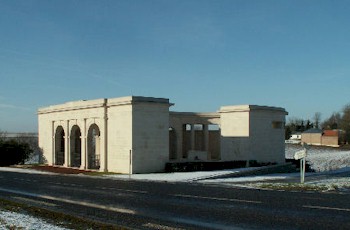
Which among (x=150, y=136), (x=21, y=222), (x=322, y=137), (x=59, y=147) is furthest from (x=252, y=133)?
(x=322, y=137)

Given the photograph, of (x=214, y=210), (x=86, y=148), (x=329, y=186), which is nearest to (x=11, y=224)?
(x=214, y=210)

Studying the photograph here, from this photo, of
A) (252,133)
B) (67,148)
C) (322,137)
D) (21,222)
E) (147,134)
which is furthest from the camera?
(322,137)

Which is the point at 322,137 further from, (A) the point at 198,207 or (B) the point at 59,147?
(A) the point at 198,207

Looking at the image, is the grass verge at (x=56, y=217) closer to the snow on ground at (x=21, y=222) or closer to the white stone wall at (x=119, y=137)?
the snow on ground at (x=21, y=222)

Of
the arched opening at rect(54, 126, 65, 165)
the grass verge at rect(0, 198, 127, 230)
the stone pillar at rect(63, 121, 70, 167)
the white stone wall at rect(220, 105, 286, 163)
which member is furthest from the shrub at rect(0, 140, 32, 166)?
the grass verge at rect(0, 198, 127, 230)

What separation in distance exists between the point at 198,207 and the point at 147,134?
18.6 meters

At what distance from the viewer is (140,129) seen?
3130 centimetres

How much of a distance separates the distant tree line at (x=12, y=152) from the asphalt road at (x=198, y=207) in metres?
29.4

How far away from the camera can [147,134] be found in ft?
104

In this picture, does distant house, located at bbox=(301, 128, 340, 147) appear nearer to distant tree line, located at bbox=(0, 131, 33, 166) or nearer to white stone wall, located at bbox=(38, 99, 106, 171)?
distant tree line, located at bbox=(0, 131, 33, 166)

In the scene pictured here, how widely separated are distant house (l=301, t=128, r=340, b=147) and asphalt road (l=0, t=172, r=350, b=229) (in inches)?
3792

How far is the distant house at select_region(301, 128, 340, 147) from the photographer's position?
108669 mm

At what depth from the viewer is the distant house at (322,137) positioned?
109 metres

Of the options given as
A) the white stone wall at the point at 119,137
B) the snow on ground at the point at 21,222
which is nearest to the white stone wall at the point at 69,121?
the white stone wall at the point at 119,137
